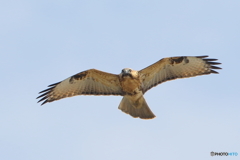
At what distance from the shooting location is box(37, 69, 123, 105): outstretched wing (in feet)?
28.8

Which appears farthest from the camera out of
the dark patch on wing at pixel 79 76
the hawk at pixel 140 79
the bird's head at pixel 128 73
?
the dark patch on wing at pixel 79 76

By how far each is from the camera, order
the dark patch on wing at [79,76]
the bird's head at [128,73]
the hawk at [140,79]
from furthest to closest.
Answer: the dark patch on wing at [79,76] < the hawk at [140,79] < the bird's head at [128,73]

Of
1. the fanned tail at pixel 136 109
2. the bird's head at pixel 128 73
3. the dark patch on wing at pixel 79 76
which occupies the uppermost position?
the dark patch on wing at pixel 79 76

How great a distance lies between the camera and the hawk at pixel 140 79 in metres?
8.59

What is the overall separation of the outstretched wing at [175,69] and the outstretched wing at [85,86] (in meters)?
0.75

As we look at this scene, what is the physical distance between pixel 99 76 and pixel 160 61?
1531 millimetres

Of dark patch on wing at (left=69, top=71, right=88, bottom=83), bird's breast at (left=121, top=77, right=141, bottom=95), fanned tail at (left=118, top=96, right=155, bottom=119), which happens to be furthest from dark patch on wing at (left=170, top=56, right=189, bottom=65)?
dark patch on wing at (left=69, top=71, right=88, bottom=83)

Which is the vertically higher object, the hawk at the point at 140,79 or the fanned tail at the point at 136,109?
the hawk at the point at 140,79

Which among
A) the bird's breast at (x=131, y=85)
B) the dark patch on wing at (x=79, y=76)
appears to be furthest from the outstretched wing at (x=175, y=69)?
the dark patch on wing at (x=79, y=76)

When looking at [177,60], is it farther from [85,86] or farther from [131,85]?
[85,86]

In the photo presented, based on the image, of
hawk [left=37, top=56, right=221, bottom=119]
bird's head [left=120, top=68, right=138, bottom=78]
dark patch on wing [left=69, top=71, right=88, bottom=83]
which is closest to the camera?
bird's head [left=120, top=68, right=138, bottom=78]

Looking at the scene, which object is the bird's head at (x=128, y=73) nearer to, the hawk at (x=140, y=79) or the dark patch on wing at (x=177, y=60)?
the hawk at (x=140, y=79)

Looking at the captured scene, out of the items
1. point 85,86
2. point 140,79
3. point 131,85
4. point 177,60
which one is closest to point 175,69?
point 177,60

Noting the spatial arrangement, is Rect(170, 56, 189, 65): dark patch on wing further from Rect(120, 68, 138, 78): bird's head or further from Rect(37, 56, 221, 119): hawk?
Rect(120, 68, 138, 78): bird's head
